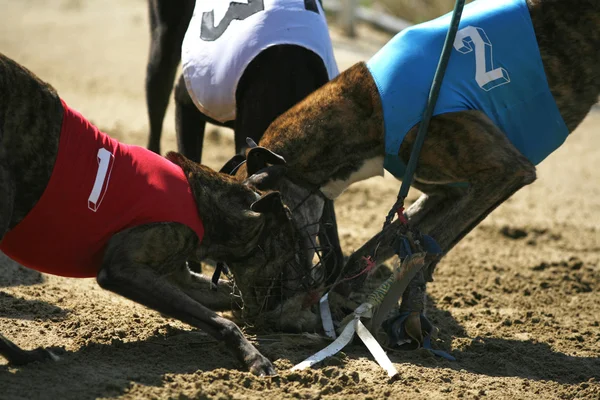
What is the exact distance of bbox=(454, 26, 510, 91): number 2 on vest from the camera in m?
4.33

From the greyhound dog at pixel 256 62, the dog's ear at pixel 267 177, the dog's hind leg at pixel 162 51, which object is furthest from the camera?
the dog's hind leg at pixel 162 51

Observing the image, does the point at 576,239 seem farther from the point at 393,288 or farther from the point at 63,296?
→ the point at 63,296

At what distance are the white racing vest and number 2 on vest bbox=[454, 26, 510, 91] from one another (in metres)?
0.86

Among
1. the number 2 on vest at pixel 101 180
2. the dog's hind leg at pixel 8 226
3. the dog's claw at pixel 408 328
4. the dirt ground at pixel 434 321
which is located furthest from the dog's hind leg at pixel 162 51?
the dog's claw at pixel 408 328

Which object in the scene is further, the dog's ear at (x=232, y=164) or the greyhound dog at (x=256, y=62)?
the greyhound dog at (x=256, y=62)

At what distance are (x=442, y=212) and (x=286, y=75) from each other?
1190 mm

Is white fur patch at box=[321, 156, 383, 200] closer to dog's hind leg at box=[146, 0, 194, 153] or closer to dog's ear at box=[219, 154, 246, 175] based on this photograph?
dog's ear at box=[219, 154, 246, 175]

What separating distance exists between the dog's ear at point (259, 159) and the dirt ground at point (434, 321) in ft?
2.74

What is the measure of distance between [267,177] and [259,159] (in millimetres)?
108

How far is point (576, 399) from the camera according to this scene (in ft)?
12.2

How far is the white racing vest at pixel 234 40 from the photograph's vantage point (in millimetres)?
4727

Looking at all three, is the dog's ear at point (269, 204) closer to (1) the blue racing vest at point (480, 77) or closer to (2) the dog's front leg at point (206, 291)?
(2) the dog's front leg at point (206, 291)

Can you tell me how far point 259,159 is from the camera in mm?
4172

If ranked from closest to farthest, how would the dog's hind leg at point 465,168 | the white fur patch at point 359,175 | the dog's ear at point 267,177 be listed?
the dog's ear at point 267,177 < the dog's hind leg at point 465,168 < the white fur patch at point 359,175
